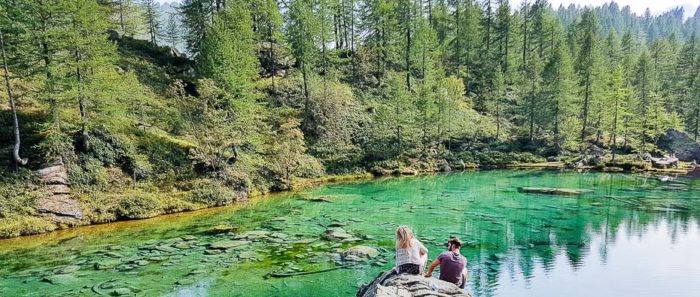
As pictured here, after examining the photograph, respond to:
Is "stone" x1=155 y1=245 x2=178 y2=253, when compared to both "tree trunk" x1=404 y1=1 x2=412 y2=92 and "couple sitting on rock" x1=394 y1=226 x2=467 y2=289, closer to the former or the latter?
"couple sitting on rock" x1=394 y1=226 x2=467 y2=289

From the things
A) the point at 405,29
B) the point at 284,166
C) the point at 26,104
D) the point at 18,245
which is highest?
the point at 405,29

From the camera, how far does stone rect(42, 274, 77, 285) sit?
16172mm

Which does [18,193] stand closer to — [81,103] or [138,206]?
[138,206]

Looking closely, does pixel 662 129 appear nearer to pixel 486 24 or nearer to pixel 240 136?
pixel 486 24

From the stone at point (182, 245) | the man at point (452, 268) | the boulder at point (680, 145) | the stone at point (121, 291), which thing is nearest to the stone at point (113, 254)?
the stone at point (182, 245)

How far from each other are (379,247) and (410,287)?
1135 centimetres

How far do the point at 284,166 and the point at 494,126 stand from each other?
3676 centimetres

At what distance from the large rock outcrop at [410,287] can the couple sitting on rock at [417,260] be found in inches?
13.4

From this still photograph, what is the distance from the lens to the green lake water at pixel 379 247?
1576cm

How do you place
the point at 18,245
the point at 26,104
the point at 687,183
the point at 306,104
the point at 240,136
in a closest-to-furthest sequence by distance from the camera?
the point at 18,245 < the point at 26,104 < the point at 240,136 < the point at 687,183 < the point at 306,104

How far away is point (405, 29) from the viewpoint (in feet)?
215

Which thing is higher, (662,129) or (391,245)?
(662,129)

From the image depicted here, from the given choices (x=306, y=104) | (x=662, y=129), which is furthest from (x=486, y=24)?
(x=306, y=104)

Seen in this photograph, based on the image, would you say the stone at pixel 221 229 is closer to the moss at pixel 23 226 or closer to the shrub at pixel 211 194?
the shrub at pixel 211 194
